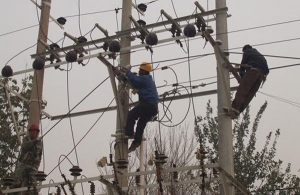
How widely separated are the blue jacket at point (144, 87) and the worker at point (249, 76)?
137cm

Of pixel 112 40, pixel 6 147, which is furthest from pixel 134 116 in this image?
pixel 6 147

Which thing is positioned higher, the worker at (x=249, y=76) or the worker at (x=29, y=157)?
the worker at (x=249, y=76)

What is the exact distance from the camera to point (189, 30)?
8906mm

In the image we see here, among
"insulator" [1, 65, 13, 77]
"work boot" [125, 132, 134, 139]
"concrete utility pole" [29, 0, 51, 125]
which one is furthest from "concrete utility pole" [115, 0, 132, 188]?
"insulator" [1, 65, 13, 77]

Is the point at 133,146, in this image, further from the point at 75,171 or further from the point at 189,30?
the point at 189,30

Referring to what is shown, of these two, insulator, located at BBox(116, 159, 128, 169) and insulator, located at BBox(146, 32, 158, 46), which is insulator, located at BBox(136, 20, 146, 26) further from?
insulator, located at BBox(116, 159, 128, 169)

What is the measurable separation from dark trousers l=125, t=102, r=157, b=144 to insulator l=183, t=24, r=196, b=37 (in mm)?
1326

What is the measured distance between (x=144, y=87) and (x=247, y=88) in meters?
1.72

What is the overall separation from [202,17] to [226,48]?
78 centimetres

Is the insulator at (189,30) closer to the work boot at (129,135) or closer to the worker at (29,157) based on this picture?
the work boot at (129,135)

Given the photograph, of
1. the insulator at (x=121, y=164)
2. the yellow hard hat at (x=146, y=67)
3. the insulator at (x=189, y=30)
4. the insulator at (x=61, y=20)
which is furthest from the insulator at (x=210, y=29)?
the insulator at (x=61, y=20)

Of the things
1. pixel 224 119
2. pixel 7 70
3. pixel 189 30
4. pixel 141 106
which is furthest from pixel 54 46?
pixel 224 119

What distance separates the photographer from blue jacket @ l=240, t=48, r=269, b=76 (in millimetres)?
9148

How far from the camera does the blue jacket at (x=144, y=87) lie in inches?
356
